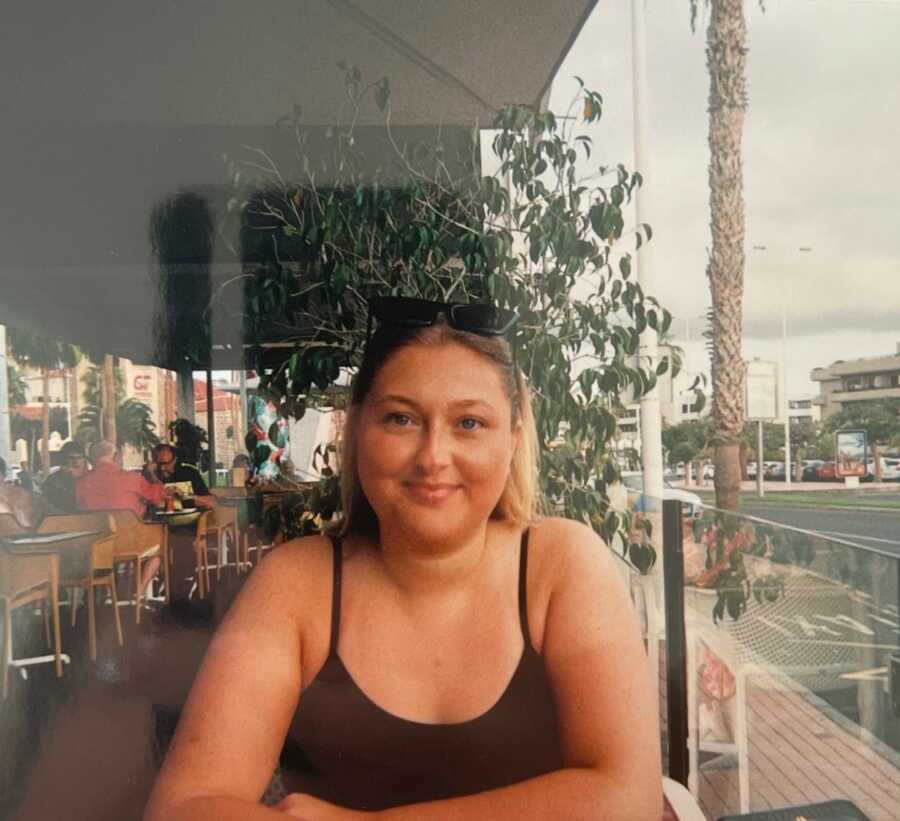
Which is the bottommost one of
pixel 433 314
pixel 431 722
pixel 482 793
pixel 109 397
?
pixel 482 793

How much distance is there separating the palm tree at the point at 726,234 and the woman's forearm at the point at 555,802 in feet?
2.08

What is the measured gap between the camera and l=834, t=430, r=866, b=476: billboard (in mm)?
1709

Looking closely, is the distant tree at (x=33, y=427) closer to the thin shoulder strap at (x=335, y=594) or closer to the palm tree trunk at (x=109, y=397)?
the palm tree trunk at (x=109, y=397)

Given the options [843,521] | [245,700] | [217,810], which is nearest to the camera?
[217,810]

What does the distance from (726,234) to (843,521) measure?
2.21 feet

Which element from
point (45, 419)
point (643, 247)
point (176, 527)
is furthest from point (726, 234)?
point (45, 419)

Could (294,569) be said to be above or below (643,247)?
below

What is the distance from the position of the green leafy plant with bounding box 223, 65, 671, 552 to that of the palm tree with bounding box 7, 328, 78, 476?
0.30 meters

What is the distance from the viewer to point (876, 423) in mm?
1709

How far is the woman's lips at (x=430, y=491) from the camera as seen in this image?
138cm

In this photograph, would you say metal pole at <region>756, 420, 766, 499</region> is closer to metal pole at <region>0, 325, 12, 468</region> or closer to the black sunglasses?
the black sunglasses

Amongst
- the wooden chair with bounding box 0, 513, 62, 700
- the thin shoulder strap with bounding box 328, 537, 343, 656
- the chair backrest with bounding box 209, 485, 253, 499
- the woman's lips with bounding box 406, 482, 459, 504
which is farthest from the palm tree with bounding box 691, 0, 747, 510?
Result: the wooden chair with bounding box 0, 513, 62, 700

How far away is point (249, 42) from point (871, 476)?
4.96ft

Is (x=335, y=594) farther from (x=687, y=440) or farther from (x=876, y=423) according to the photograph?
(x=876, y=423)
